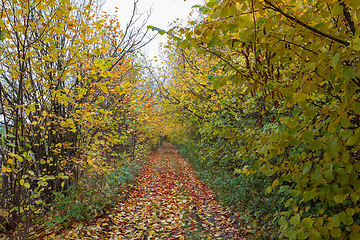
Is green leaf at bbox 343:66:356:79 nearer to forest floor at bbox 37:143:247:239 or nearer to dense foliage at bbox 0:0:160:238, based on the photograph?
dense foliage at bbox 0:0:160:238

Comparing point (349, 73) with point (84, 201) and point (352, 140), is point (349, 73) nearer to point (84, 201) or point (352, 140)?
point (352, 140)

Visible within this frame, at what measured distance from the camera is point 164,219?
495cm

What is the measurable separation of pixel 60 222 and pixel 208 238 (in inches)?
111

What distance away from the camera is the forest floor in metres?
4.09

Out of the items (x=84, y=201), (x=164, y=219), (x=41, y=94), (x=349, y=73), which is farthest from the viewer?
(x=164, y=219)

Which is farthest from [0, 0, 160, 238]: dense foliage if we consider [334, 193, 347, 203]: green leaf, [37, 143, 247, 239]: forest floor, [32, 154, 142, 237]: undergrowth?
[334, 193, 347, 203]: green leaf

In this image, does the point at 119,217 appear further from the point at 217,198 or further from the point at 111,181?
the point at 217,198

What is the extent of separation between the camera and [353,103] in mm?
1297

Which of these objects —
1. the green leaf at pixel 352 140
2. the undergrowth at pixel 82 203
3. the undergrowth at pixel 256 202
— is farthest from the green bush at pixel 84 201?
the green leaf at pixel 352 140

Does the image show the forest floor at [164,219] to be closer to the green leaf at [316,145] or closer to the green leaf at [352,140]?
the green leaf at [316,145]

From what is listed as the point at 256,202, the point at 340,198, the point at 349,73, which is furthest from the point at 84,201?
the point at 349,73

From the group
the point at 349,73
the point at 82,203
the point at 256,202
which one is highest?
the point at 349,73

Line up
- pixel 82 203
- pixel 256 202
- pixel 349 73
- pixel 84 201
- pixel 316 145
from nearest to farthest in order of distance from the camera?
pixel 349 73 < pixel 316 145 < pixel 256 202 < pixel 82 203 < pixel 84 201

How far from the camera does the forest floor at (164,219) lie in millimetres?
4086
